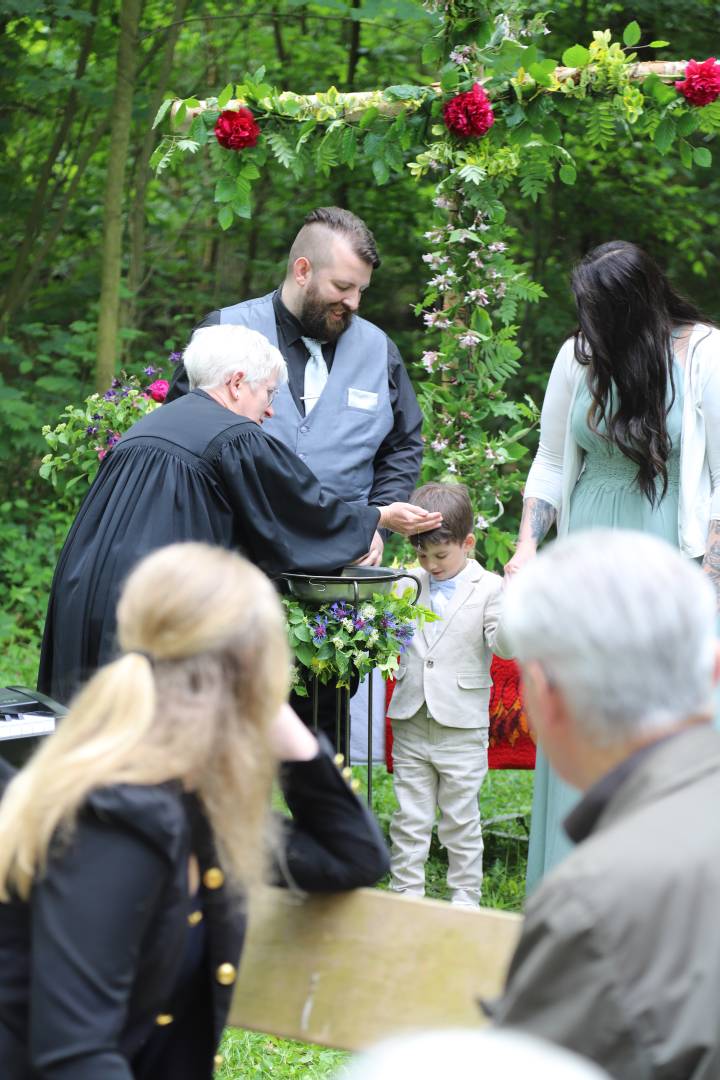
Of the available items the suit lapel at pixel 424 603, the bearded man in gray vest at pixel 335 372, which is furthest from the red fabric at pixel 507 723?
the bearded man in gray vest at pixel 335 372

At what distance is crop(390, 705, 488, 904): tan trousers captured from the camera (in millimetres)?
4391

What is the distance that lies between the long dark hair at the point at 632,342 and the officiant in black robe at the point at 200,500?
0.83 meters

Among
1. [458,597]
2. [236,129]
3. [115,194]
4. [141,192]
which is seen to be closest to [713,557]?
[458,597]

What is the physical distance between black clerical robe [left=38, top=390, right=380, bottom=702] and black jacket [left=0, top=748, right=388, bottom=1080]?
1628 millimetres

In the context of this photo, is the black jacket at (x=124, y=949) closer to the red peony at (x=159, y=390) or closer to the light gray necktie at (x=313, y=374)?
the light gray necktie at (x=313, y=374)

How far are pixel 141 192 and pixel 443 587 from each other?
20.1 feet

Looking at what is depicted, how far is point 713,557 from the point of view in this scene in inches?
133

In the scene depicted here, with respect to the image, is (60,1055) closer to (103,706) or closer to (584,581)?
(103,706)

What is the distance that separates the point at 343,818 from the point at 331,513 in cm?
179

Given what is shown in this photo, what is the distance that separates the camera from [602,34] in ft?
14.9

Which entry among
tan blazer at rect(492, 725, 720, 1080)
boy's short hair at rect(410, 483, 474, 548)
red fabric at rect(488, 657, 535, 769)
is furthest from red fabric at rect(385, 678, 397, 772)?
tan blazer at rect(492, 725, 720, 1080)

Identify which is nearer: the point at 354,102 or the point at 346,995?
the point at 346,995

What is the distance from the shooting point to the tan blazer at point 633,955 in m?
1.32

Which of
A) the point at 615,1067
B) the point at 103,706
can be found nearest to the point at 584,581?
the point at 615,1067
